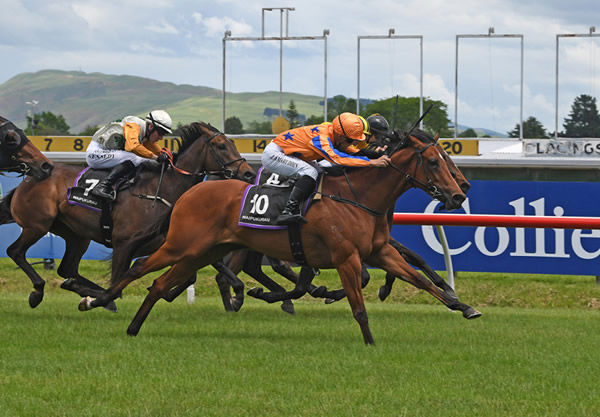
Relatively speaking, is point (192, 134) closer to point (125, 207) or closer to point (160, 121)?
point (160, 121)

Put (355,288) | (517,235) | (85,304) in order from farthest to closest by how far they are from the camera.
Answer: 1. (517,235)
2. (85,304)
3. (355,288)

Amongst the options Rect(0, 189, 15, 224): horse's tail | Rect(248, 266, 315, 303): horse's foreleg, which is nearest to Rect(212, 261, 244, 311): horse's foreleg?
Rect(248, 266, 315, 303): horse's foreleg

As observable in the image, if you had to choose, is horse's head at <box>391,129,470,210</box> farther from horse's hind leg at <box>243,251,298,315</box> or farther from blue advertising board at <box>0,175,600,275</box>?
blue advertising board at <box>0,175,600,275</box>

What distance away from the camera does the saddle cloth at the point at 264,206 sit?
727 cm

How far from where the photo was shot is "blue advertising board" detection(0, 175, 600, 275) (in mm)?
11055

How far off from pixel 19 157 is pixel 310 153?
3437 millimetres

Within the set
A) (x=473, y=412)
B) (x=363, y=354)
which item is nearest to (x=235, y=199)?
(x=363, y=354)

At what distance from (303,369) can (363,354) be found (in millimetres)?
739

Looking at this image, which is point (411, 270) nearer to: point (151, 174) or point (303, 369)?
point (303, 369)

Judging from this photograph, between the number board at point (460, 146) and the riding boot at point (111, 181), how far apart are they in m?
16.8

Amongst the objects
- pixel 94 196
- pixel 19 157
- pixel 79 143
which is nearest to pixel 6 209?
pixel 19 157

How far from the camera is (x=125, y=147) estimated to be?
9031 millimetres

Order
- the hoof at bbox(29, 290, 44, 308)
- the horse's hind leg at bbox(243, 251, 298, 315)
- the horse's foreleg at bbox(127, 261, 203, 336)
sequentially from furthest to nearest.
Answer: the horse's hind leg at bbox(243, 251, 298, 315) → the hoof at bbox(29, 290, 44, 308) → the horse's foreleg at bbox(127, 261, 203, 336)

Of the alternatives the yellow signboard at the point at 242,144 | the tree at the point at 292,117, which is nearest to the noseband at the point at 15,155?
the yellow signboard at the point at 242,144
